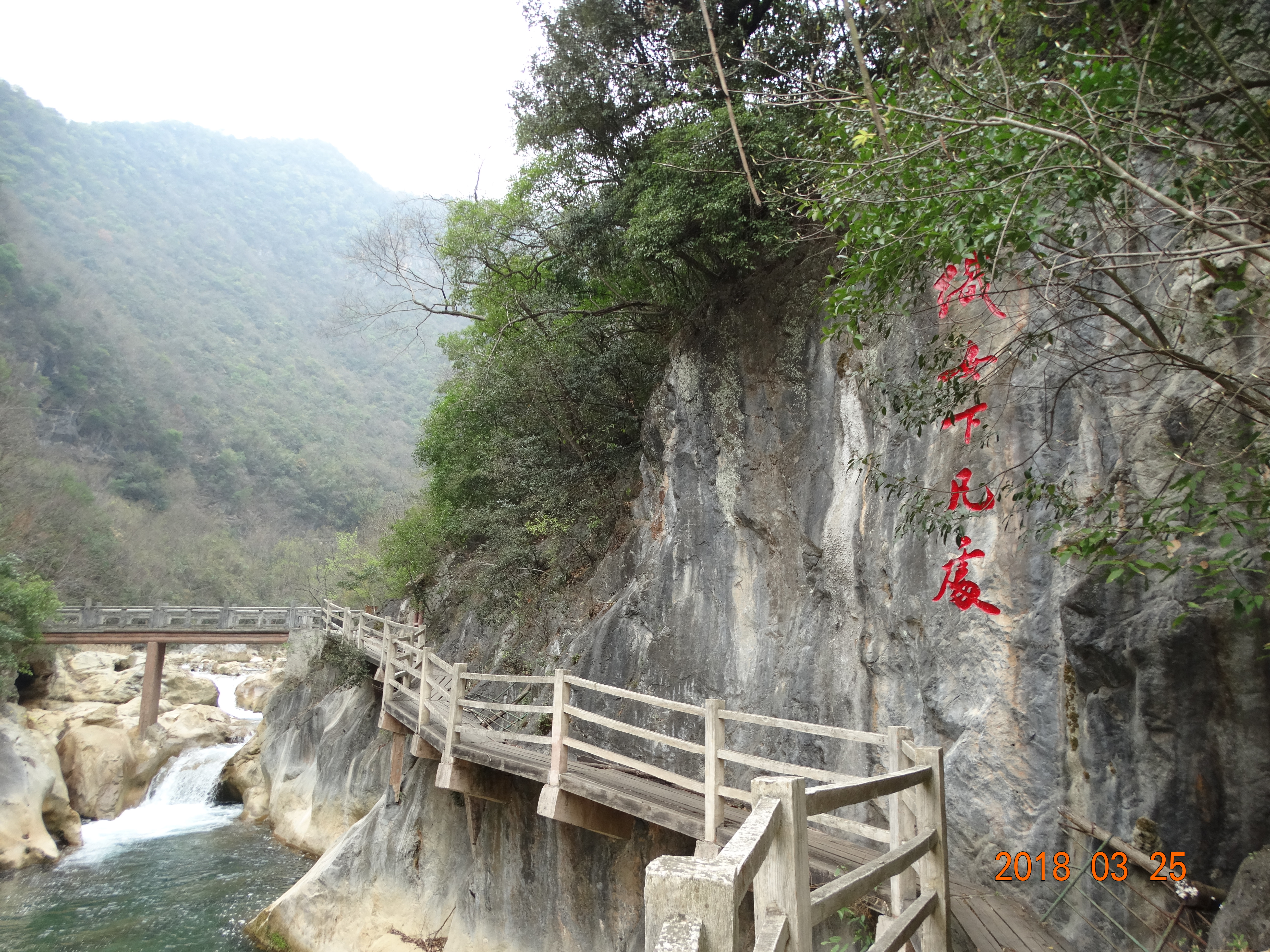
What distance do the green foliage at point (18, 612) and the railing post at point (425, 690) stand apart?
43.4ft

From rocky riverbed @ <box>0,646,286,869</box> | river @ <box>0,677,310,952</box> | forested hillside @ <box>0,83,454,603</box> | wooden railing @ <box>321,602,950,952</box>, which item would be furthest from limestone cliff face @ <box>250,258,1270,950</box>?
forested hillside @ <box>0,83,454,603</box>

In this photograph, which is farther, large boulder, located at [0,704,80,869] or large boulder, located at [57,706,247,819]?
large boulder, located at [57,706,247,819]

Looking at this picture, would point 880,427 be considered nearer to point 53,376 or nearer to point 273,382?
point 53,376

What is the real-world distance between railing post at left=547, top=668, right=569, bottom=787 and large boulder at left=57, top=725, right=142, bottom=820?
1732 centimetres

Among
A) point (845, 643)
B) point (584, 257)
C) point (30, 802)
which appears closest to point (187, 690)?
point (30, 802)

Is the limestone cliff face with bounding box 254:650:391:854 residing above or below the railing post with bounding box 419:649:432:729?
below

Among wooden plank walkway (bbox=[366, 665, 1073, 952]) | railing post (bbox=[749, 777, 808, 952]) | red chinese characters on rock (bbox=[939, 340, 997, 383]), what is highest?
red chinese characters on rock (bbox=[939, 340, 997, 383])

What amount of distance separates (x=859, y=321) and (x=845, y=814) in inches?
170

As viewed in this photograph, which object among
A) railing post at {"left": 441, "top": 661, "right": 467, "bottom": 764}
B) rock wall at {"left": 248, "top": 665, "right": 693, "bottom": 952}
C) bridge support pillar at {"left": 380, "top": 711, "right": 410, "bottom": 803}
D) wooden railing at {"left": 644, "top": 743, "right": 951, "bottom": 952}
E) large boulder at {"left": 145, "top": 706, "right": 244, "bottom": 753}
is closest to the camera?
wooden railing at {"left": 644, "top": 743, "right": 951, "bottom": 952}

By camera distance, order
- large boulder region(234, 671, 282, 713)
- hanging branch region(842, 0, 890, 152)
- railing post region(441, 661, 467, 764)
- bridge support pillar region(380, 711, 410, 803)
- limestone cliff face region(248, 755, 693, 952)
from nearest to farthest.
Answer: hanging branch region(842, 0, 890, 152), limestone cliff face region(248, 755, 693, 952), railing post region(441, 661, 467, 764), bridge support pillar region(380, 711, 410, 803), large boulder region(234, 671, 282, 713)

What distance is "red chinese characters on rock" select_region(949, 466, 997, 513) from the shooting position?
508 cm

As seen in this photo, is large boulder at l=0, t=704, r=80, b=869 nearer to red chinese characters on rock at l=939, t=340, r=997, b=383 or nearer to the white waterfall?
the white waterfall

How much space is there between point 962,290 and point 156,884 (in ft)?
55.3

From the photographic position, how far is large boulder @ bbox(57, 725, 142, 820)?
17.6 metres
